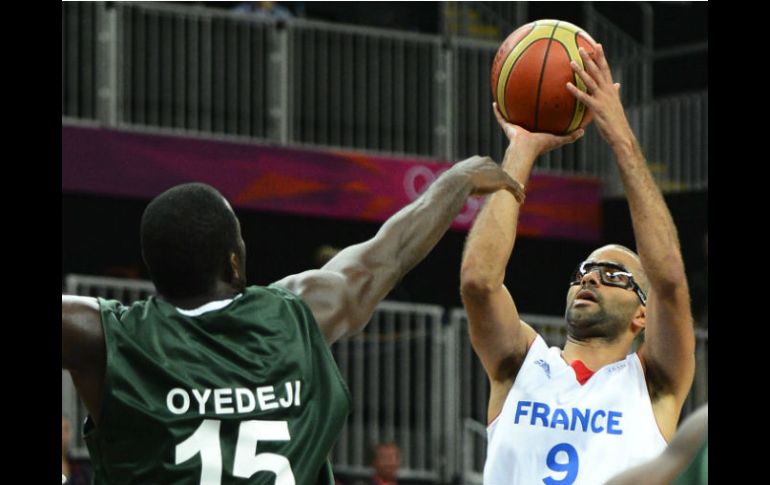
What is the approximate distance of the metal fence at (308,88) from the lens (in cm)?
1630

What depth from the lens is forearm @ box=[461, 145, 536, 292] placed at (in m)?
7.20

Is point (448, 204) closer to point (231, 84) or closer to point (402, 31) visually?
point (231, 84)

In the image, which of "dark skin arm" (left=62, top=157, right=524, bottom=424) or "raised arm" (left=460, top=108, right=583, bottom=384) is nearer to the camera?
"dark skin arm" (left=62, top=157, right=524, bottom=424)

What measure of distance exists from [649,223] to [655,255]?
0.45 feet

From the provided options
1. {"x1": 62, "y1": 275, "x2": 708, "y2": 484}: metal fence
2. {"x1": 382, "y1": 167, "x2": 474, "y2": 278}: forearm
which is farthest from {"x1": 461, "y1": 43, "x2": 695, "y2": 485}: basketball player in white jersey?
{"x1": 62, "y1": 275, "x2": 708, "y2": 484}: metal fence

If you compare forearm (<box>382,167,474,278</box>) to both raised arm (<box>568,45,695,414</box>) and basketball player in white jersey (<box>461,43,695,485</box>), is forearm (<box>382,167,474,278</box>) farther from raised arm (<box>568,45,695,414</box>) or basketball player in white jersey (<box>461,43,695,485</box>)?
raised arm (<box>568,45,695,414</box>)

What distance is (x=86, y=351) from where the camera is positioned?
185 inches

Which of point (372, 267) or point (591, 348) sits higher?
point (372, 267)

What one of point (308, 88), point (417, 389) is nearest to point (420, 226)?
point (417, 389)

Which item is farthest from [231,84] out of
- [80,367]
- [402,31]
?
[80,367]

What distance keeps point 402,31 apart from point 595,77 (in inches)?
440

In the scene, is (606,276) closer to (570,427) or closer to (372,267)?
(570,427)

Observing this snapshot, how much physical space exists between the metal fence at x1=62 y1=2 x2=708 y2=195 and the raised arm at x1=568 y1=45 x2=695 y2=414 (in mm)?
9460
